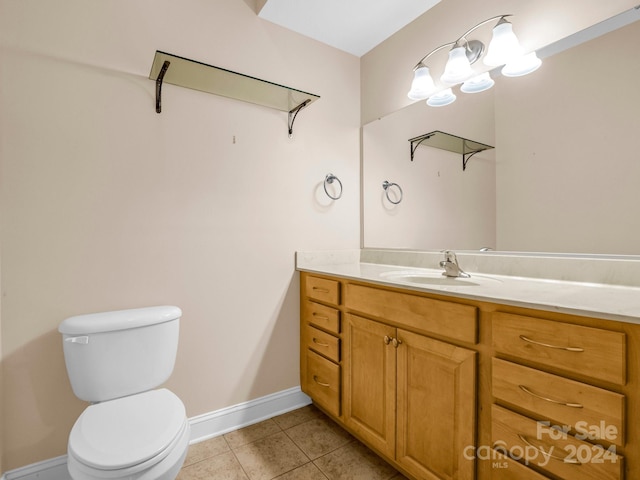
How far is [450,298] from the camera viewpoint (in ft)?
3.87

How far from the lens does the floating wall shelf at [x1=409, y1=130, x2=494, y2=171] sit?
1.76 m

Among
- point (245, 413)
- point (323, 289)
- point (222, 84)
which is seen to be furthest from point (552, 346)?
point (222, 84)

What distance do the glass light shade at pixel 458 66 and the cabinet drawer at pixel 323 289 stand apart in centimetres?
125

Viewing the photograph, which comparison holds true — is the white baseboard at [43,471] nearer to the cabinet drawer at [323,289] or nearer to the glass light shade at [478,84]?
the cabinet drawer at [323,289]

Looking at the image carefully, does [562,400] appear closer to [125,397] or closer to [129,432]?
[129,432]

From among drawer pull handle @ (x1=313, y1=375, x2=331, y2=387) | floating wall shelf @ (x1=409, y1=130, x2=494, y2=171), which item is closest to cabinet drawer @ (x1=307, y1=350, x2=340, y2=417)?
drawer pull handle @ (x1=313, y1=375, x2=331, y2=387)

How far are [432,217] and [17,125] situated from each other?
82.0 inches

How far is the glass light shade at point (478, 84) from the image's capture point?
165 cm

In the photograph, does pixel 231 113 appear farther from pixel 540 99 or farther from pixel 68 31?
pixel 540 99

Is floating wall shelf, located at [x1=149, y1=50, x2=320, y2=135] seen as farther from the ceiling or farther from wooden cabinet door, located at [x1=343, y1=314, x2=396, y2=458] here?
wooden cabinet door, located at [x1=343, y1=314, x2=396, y2=458]

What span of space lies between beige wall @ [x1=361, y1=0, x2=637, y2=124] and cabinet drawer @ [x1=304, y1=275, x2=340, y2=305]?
1.23m

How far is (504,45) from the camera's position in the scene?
1.48 m

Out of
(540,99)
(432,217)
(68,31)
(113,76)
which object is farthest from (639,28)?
(68,31)

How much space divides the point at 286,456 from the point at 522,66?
2202 millimetres
